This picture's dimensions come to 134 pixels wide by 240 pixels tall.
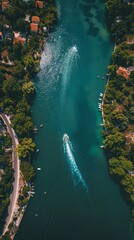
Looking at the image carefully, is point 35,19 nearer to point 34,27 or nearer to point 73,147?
point 34,27

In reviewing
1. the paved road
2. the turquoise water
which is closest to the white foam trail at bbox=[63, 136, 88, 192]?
the turquoise water

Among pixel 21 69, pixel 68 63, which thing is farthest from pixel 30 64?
pixel 68 63

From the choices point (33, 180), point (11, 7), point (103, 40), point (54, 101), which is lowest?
point (33, 180)

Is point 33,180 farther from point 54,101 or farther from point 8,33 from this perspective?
point 8,33

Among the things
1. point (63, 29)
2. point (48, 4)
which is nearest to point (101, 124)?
point (63, 29)

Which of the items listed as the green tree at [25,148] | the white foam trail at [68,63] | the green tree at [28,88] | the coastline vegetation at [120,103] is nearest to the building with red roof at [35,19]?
the white foam trail at [68,63]
